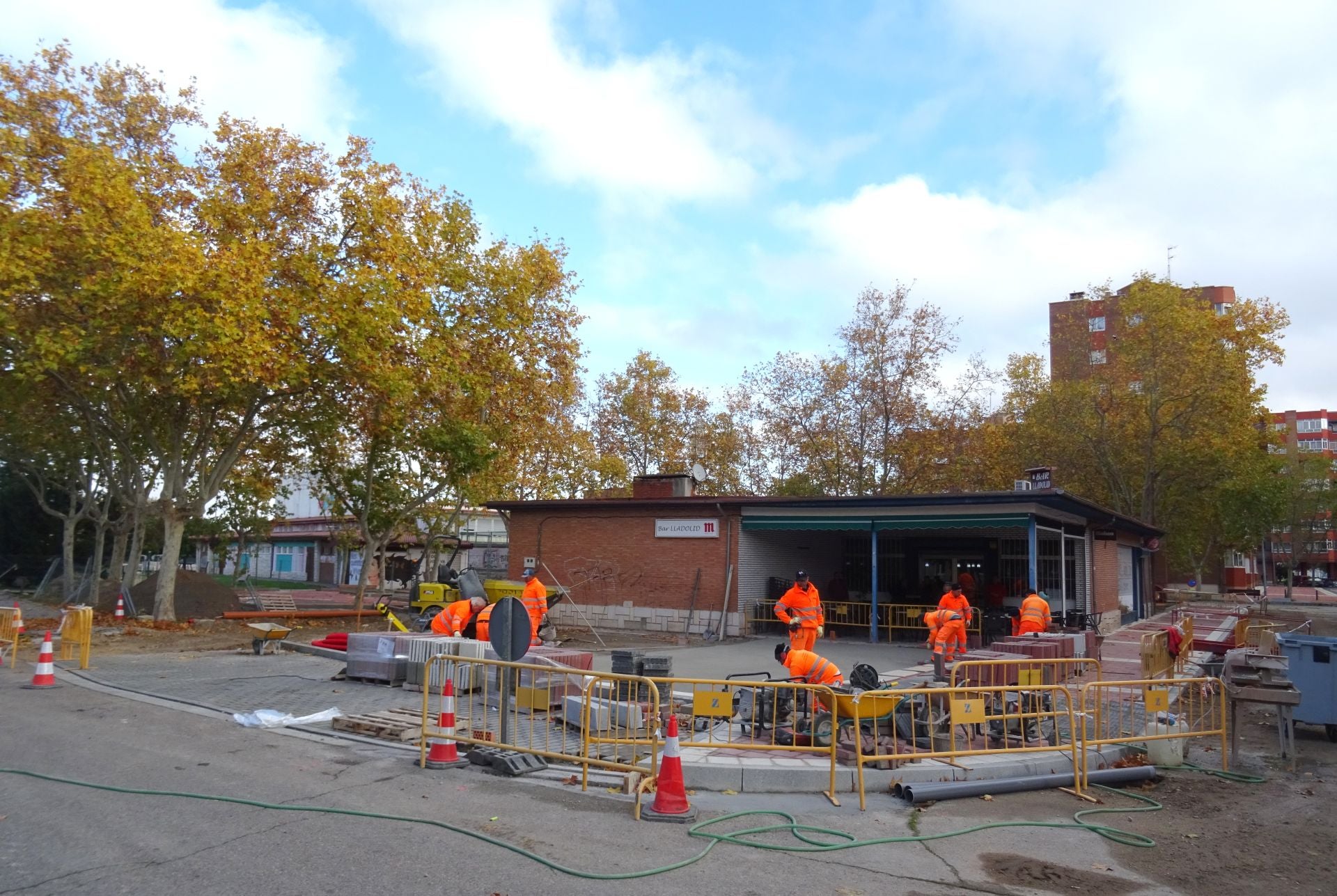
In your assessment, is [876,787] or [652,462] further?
[652,462]

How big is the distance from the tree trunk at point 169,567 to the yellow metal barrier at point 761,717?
18.0 meters

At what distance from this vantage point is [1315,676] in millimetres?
10719

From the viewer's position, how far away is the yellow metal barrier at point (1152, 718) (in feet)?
27.7

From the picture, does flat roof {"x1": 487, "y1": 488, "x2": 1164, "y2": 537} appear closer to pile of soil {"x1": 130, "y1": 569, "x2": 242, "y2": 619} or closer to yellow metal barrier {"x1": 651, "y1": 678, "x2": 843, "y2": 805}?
pile of soil {"x1": 130, "y1": 569, "x2": 242, "y2": 619}

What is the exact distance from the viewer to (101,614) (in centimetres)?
2488

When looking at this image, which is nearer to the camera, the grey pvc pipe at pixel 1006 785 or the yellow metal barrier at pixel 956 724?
the grey pvc pipe at pixel 1006 785

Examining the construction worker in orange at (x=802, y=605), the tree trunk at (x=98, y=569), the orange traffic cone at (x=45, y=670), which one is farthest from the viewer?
the tree trunk at (x=98, y=569)

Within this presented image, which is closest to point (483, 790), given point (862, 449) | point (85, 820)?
point (85, 820)

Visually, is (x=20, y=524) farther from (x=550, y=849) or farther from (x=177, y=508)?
(x=550, y=849)

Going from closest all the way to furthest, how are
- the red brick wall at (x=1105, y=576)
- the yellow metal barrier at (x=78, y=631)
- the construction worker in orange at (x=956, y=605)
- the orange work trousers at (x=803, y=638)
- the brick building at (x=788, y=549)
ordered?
the orange work trousers at (x=803, y=638) < the construction worker in orange at (x=956, y=605) < the yellow metal barrier at (x=78, y=631) < the brick building at (x=788, y=549) < the red brick wall at (x=1105, y=576)

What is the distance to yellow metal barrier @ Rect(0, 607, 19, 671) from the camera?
576 inches

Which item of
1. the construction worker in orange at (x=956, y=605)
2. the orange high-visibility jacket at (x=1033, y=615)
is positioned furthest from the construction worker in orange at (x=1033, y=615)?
the construction worker in orange at (x=956, y=605)

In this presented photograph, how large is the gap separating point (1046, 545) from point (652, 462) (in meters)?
25.2

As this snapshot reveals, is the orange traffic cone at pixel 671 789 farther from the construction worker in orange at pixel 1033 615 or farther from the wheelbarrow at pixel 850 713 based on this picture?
the construction worker in orange at pixel 1033 615
